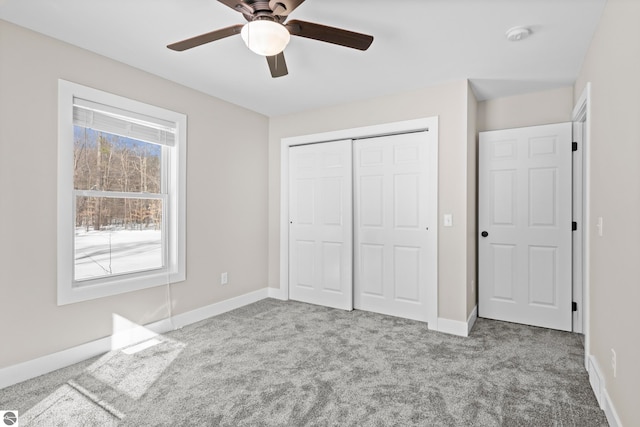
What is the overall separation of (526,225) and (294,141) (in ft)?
9.05

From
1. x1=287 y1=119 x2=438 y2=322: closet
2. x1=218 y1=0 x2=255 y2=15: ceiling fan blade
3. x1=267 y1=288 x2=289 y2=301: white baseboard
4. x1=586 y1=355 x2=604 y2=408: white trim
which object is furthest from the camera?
x1=267 y1=288 x2=289 y2=301: white baseboard

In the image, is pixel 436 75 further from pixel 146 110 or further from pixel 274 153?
pixel 146 110

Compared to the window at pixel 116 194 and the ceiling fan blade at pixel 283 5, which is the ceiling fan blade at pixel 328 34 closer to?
the ceiling fan blade at pixel 283 5

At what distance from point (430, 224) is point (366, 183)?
0.88 meters

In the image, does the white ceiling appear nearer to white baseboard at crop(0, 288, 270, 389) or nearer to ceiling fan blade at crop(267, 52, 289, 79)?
ceiling fan blade at crop(267, 52, 289, 79)

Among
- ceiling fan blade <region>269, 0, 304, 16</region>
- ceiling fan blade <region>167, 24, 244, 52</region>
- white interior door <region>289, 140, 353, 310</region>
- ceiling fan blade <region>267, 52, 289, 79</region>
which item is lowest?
white interior door <region>289, 140, 353, 310</region>

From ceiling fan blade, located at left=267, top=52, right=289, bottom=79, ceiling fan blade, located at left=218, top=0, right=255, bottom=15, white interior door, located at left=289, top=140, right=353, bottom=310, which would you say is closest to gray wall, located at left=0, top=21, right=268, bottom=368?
white interior door, located at left=289, top=140, right=353, bottom=310

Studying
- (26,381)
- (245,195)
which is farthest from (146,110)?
(26,381)

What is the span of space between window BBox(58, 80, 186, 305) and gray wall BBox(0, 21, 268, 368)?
80 mm

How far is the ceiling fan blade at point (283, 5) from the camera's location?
5.53 feet

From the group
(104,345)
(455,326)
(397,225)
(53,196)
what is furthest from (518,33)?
(104,345)

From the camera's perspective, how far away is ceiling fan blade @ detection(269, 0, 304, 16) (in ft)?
5.53
